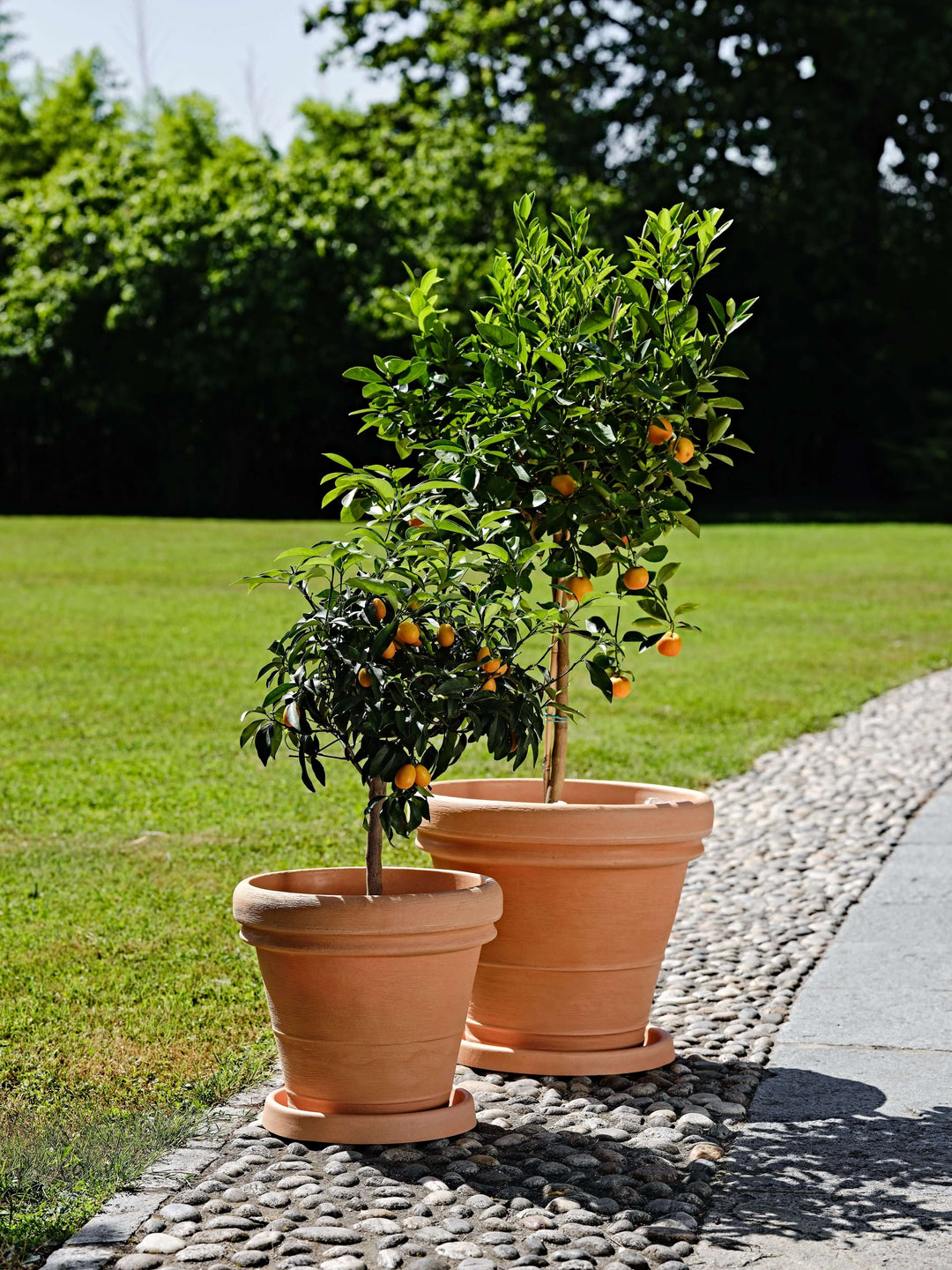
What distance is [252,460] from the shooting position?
84.7 feet

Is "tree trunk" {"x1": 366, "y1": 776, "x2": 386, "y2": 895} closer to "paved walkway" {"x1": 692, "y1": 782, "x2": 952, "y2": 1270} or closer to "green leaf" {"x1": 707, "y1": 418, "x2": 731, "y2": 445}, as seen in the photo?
"paved walkway" {"x1": 692, "y1": 782, "x2": 952, "y2": 1270}

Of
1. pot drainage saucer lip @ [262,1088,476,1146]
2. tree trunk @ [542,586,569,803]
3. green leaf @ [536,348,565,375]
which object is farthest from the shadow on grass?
green leaf @ [536,348,565,375]

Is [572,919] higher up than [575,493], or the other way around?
[575,493]

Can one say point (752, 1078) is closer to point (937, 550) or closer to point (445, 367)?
point (445, 367)

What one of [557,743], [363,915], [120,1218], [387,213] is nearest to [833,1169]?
[363,915]

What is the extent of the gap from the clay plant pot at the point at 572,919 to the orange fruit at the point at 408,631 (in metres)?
0.59

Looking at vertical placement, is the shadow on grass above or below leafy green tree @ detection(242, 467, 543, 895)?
below

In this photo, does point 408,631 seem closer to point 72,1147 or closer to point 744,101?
point 72,1147

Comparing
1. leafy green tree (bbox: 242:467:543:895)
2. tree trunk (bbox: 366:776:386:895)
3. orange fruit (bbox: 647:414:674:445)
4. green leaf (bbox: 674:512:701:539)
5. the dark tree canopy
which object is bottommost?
tree trunk (bbox: 366:776:386:895)

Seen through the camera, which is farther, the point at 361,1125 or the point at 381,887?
the point at 381,887

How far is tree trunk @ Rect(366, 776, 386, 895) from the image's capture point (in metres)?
2.86

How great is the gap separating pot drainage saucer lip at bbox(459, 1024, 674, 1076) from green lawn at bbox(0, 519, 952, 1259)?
511 millimetres

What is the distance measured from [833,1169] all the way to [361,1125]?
2.91 ft

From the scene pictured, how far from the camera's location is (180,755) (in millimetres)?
6906
